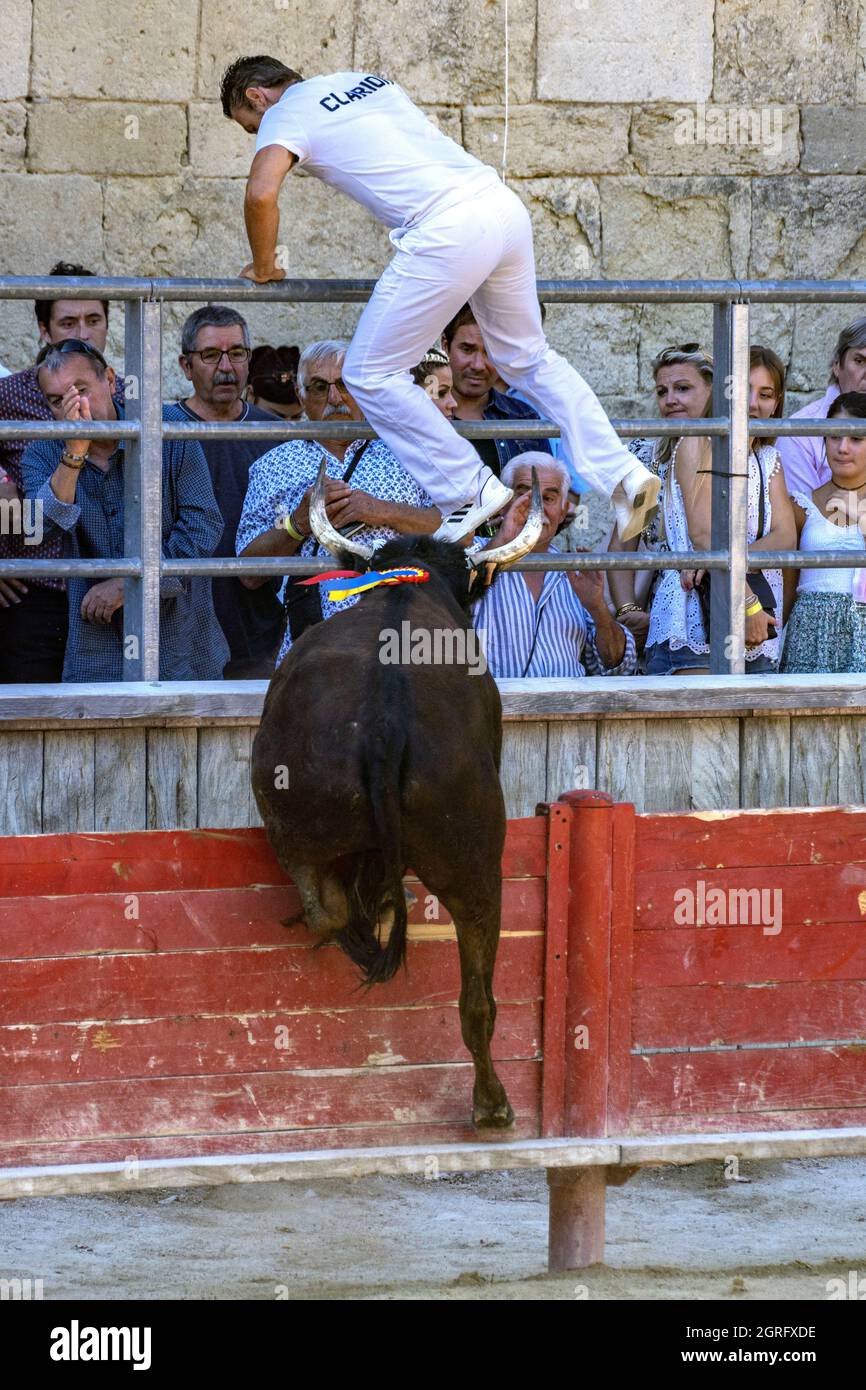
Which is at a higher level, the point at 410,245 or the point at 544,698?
the point at 410,245

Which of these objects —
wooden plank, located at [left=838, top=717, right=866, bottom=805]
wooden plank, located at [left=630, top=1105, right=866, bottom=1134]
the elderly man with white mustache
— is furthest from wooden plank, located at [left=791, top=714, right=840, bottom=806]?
the elderly man with white mustache

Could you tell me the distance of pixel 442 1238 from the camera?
5.99 meters

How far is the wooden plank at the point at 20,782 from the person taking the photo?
5.31 meters

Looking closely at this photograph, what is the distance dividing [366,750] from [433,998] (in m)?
1.03

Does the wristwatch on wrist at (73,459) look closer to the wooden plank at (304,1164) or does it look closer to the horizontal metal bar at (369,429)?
the horizontal metal bar at (369,429)

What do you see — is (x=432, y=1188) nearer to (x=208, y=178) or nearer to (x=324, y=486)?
(x=324, y=486)

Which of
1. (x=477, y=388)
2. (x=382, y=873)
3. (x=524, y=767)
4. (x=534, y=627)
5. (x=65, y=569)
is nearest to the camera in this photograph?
(x=382, y=873)

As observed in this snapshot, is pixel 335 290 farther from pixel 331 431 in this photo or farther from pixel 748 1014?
pixel 748 1014

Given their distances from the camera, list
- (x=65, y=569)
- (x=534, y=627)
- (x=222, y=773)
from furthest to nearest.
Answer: (x=534, y=627)
(x=222, y=773)
(x=65, y=569)

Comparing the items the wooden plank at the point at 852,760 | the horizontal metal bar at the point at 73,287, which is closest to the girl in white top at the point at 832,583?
the wooden plank at the point at 852,760

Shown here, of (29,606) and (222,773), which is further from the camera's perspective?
(29,606)

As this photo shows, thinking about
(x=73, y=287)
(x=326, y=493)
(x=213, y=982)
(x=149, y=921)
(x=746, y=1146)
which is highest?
(x=73, y=287)

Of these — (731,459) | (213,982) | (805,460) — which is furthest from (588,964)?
(805,460)

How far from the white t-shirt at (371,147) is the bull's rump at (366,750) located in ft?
4.51
